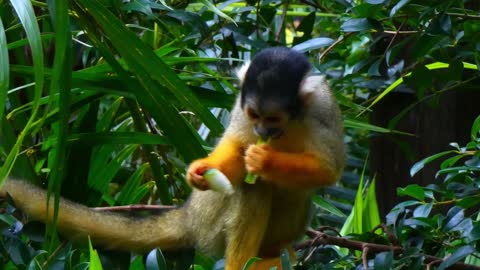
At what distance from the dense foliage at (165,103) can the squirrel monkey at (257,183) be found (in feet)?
0.27

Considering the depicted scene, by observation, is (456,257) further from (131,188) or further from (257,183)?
(131,188)

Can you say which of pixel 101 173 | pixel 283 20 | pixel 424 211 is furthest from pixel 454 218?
pixel 283 20

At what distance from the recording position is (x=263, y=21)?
3611 millimetres

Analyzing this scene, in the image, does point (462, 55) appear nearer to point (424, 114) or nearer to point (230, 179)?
point (230, 179)

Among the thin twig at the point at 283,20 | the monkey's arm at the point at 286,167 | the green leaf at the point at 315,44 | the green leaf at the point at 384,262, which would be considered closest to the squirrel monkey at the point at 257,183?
the monkey's arm at the point at 286,167

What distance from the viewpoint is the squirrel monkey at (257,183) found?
260cm

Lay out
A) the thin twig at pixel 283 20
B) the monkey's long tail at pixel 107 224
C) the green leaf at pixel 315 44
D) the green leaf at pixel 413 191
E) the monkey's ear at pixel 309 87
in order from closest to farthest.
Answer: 1. the green leaf at pixel 413 191
2. the monkey's long tail at pixel 107 224
3. the monkey's ear at pixel 309 87
4. the green leaf at pixel 315 44
5. the thin twig at pixel 283 20

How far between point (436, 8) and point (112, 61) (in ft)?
3.51

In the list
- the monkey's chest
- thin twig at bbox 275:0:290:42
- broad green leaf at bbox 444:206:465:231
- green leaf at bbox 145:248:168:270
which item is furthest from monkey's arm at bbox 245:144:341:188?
thin twig at bbox 275:0:290:42

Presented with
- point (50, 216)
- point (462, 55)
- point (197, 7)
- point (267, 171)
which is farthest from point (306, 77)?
point (197, 7)

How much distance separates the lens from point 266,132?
Answer: 2.63 metres

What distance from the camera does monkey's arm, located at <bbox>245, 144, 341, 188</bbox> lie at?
2574mm

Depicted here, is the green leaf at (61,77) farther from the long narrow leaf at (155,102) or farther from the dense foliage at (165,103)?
the long narrow leaf at (155,102)

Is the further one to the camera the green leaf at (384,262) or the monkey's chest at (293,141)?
the monkey's chest at (293,141)
